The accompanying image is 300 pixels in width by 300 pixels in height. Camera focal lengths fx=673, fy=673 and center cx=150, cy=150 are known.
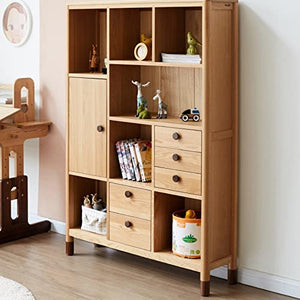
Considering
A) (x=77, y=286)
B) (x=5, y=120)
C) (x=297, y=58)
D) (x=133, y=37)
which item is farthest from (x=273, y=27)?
(x=5, y=120)

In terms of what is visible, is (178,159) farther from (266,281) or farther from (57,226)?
(57,226)

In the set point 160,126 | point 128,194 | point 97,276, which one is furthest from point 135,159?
point 97,276

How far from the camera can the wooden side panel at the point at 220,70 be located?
9.95 feet

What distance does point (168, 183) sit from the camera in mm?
3244

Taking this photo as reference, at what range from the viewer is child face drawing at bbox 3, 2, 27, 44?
4.29 meters

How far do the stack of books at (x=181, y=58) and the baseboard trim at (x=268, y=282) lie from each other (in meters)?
1.06

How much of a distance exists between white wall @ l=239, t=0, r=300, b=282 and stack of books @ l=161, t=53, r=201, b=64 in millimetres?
240

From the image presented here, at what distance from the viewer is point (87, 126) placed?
360cm

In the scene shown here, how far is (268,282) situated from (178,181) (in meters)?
0.65

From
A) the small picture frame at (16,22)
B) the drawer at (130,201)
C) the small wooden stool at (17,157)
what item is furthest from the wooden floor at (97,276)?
the small picture frame at (16,22)

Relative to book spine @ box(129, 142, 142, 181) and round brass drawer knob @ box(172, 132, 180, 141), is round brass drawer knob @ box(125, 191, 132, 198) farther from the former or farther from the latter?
round brass drawer knob @ box(172, 132, 180, 141)

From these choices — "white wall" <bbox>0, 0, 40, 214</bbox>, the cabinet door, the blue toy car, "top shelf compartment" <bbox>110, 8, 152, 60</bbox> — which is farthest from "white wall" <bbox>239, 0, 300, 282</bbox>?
"white wall" <bbox>0, 0, 40, 214</bbox>

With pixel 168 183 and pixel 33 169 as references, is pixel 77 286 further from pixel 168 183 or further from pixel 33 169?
pixel 33 169

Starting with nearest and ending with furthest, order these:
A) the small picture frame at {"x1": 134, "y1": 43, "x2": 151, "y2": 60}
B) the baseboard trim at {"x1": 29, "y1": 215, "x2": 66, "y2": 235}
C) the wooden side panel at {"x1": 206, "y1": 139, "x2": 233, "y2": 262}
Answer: the wooden side panel at {"x1": 206, "y1": 139, "x2": 233, "y2": 262}
the small picture frame at {"x1": 134, "y1": 43, "x2": 151, "y2": 60}
the baseboard trim at {"x1": 29, "y1": 215, "x2": 66, "y2": 235}
